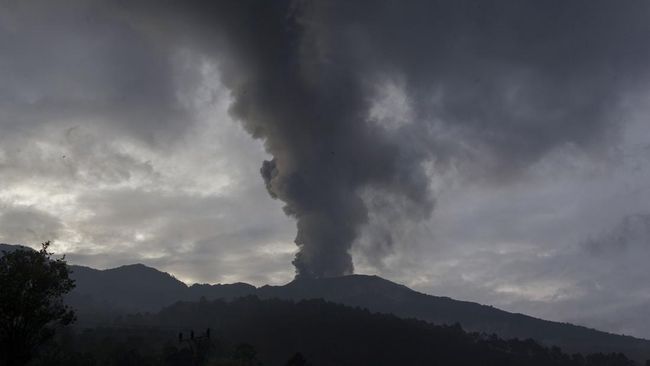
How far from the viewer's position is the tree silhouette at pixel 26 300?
145 ft

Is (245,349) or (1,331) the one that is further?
(245,349)

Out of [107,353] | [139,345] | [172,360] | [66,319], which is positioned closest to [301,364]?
[172,360]

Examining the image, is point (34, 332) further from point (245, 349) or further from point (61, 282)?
point (245, 349)

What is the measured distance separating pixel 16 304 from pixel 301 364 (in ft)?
371

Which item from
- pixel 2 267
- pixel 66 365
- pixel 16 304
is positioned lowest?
pixel 66 365

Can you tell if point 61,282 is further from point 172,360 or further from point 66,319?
point 172,360


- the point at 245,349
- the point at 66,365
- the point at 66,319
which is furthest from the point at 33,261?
the point at 245,349

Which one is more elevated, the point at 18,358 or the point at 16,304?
the point at 16,304

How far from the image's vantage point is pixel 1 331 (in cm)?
4481

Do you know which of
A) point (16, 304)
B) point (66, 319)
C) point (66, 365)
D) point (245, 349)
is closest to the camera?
point (16, 304)

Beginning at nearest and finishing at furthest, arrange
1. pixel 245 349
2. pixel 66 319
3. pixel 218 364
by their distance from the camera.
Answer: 1. pixel 66 319
2. pixel 218 364
3. pixel 245 349

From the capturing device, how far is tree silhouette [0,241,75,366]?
44.2 meters

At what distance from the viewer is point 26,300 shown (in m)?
44.6

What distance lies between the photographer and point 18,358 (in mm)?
45969
